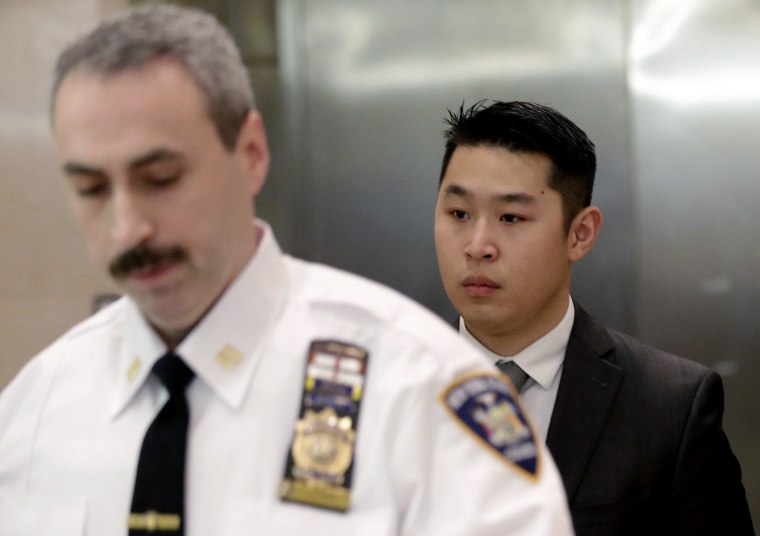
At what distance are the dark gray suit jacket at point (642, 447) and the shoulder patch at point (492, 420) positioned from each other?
77 cm

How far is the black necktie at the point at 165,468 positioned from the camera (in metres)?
1.24

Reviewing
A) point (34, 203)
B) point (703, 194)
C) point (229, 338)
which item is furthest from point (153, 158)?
point (703, 194)

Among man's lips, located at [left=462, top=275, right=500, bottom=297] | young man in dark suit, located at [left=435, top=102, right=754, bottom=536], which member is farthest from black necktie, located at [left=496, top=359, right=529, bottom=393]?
man's lips, located at [left=462, top=275, right=500, bottom=297]

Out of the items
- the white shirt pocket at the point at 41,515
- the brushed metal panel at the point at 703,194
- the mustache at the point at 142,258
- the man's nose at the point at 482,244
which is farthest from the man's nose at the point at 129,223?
the brushed metal panel at the point at 703,194

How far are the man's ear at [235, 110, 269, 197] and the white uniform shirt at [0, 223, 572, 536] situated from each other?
99 mm

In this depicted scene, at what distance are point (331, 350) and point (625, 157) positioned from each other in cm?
196

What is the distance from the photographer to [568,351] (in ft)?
7.11

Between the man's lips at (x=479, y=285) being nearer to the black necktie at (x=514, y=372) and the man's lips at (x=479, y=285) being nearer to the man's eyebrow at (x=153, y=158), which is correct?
the black necktie at (x=514, y=372)

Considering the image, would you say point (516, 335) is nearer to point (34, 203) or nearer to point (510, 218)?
point (510, 218)

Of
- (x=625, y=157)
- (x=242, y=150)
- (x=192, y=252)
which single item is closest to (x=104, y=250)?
(x=192, y=252)

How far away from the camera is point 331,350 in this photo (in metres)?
1.30

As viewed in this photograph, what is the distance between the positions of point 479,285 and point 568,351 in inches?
9.3

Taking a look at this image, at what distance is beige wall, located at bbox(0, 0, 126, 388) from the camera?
292 cm

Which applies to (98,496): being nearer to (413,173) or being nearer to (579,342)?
(579,342)
